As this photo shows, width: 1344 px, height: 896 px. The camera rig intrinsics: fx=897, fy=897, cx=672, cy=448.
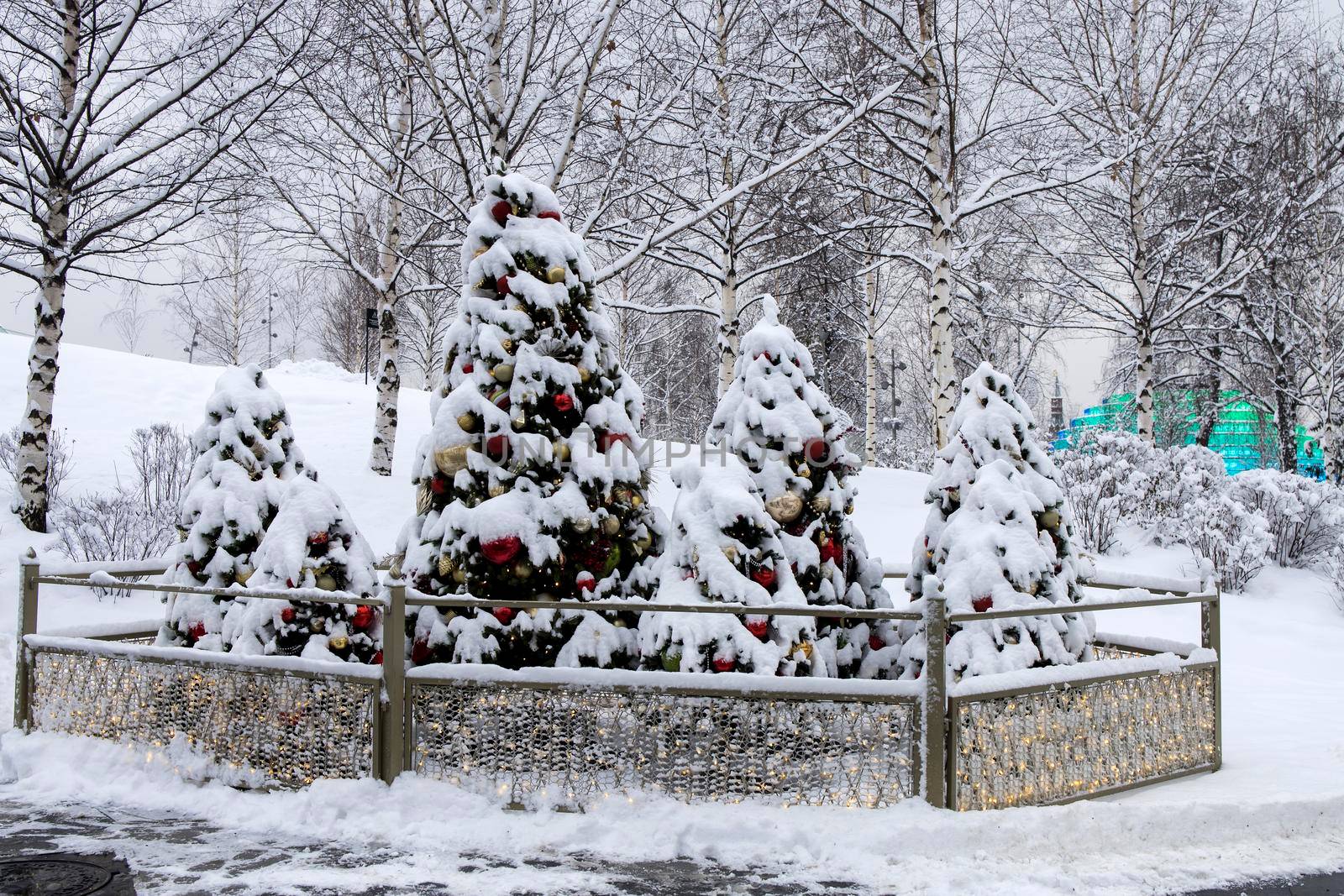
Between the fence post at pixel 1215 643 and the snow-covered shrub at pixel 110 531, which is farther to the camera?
the snow-covered shrub at pixel 110 531

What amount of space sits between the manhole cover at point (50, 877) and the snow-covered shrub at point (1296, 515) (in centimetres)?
1329

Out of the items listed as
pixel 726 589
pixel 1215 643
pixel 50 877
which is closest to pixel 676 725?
pixel 726 589

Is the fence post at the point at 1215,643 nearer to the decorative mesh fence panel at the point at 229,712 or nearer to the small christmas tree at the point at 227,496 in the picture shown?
the decorative mesh fence panel at the point at 229,712

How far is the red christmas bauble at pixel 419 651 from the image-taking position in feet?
17.4

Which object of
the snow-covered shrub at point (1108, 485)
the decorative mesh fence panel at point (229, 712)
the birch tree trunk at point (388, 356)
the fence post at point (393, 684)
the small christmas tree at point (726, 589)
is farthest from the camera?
the birch tree trunk at point (388, 356)

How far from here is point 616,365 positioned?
581cm

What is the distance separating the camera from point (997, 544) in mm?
5426

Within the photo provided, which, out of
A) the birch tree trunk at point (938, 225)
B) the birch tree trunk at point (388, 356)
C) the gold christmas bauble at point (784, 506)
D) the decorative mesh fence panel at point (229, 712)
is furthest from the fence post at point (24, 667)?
the birch tree trunk at point (938, 225)

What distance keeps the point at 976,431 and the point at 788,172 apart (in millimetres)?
9608

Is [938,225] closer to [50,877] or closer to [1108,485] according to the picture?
[1108,485]

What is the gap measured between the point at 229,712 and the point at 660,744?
2.51 meters

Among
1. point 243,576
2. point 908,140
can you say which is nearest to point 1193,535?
point 908,140

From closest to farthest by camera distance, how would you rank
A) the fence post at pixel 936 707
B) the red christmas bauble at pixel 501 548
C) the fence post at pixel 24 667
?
the fence post at pixel 936 707 → the red christmas bauble at pixel 501 548 → the fence post at pixel 24 667

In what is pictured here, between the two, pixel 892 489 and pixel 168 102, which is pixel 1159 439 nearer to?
pixel 892 489
